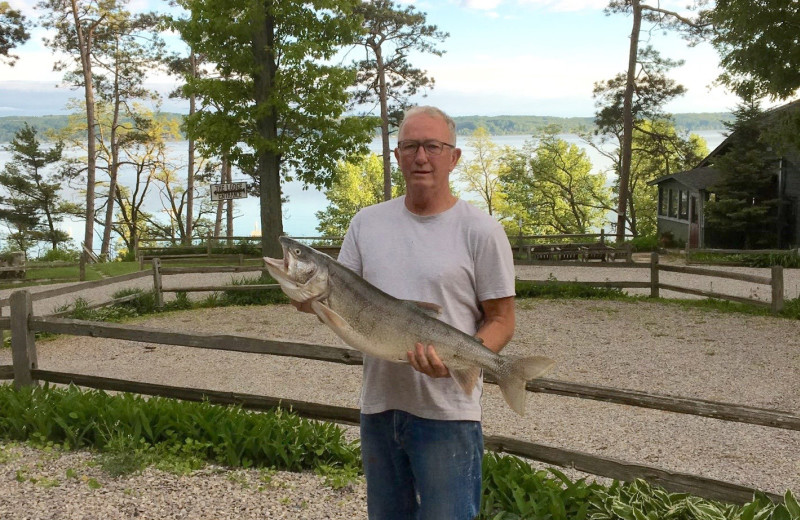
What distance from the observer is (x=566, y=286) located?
1742 centimetres

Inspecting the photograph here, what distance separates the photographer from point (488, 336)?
2502 millimetres

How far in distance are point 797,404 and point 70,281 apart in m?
21.6

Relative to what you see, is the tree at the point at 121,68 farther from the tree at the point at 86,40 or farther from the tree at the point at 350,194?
the tree at the point at 350,194

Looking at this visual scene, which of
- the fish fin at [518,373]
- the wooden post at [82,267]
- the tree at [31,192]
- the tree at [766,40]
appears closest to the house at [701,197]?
the tree at [766,40]

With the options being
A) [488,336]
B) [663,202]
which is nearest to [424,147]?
[488,336]

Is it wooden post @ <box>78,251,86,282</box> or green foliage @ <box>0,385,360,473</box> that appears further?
wooden post @ <box>78,251,86,282</box>

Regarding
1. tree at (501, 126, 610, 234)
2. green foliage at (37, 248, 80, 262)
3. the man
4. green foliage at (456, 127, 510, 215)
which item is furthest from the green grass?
green foliage at (456, 127, 510, 215)

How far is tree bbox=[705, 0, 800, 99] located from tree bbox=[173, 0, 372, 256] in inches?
340

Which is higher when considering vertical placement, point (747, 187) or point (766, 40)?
point (766, 40)

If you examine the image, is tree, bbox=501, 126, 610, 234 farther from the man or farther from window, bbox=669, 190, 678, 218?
the man

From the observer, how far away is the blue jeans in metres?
2.50

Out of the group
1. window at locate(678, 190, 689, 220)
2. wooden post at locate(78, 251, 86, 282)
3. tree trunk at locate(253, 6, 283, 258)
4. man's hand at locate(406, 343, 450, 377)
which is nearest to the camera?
man's hand at locate(406, 343, 450, 377)

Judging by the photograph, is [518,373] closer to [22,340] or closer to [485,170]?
[22,340]

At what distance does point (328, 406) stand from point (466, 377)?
3.48 m
